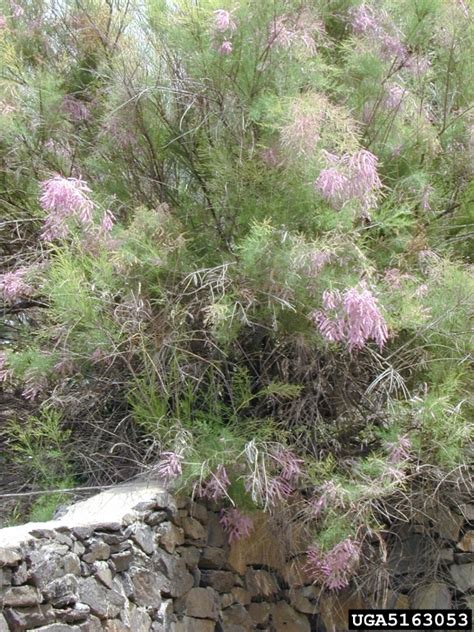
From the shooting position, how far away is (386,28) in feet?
19.2

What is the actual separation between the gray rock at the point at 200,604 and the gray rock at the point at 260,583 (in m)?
0.34

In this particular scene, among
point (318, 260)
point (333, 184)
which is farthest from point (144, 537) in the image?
point (333, 184)

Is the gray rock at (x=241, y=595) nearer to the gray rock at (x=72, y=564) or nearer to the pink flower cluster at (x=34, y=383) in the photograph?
the gray rock at (x=72, y=564)

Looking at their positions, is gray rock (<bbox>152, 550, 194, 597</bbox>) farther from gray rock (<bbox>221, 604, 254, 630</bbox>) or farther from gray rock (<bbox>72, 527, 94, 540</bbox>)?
gray rock (<bbox>72, 527, 94, 540</bbox>)

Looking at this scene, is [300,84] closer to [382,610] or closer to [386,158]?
[386,158]

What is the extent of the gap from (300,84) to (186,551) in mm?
2714

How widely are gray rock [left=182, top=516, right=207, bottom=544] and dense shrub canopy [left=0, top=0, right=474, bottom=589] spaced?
0.15 m

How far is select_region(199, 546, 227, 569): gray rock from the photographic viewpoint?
16.3 feet

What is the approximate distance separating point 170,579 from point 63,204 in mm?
2007

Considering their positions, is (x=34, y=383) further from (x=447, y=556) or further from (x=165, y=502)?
(x=447, y=556)

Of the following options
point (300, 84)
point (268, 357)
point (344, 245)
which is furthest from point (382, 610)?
point (300, 84)

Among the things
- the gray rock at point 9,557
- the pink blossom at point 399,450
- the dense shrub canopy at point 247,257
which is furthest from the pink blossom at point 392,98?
the gray rock at point 9,557

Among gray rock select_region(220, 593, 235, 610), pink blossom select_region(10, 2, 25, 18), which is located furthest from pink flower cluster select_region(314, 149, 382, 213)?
pink blossom select_region(10, 2, 25, 18)

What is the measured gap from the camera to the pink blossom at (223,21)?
16.7ft
